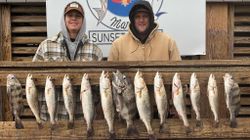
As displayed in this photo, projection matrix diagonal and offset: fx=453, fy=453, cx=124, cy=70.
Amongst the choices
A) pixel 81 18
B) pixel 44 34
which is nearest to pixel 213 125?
pixel 81 18

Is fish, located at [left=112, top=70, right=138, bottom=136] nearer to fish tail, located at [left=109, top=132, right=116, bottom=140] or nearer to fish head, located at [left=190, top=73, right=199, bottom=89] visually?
fish tail, located at [left=109, top=132, right=116, bottom=140]

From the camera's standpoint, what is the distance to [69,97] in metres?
3.78

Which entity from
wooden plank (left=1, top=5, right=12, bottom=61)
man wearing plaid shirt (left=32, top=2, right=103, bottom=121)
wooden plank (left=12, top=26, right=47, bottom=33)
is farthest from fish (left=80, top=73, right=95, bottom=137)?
wooden plank (left=1, top=5, right=12, bottom=61)

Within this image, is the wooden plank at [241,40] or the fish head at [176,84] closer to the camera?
the fish head at [176,84]

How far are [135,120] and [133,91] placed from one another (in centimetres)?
27

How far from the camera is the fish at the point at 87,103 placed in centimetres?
377

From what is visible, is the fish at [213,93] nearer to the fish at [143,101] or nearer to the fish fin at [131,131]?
the fish at [143,101]

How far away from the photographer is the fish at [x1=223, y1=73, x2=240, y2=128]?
381 cm

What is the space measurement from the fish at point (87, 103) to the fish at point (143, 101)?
386mm

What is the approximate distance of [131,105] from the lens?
12.5 ft

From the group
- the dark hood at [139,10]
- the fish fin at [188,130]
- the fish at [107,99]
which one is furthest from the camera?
the dark hood at [139,10]

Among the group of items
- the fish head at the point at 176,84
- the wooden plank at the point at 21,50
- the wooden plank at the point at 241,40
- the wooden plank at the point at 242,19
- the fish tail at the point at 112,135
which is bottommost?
the fish tail at the point at 112,135

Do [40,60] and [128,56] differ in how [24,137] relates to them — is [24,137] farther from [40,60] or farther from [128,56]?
[128,56]

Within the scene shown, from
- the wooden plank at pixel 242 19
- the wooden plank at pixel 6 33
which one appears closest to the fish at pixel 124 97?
the wooden plank at pixel 6 33
